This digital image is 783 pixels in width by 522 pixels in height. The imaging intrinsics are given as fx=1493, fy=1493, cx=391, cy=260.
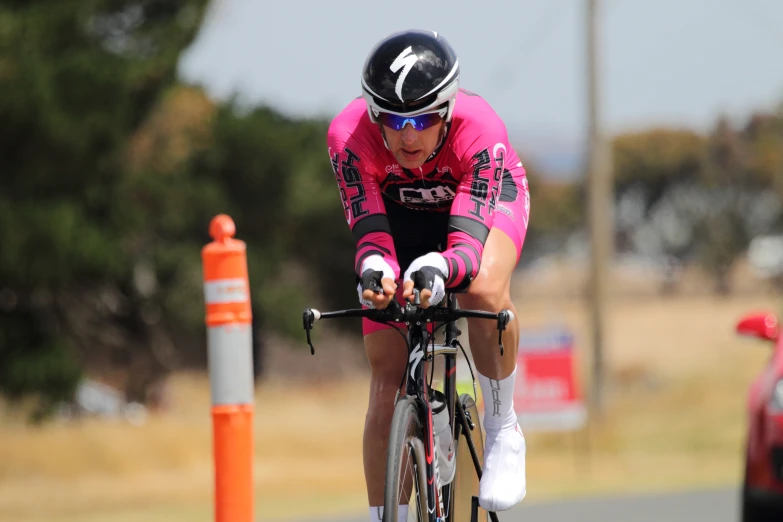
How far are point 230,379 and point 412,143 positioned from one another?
1.01 meters

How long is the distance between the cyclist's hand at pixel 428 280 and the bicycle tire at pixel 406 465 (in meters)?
0.35

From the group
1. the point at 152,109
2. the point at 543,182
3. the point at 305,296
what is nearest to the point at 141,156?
the point at 152,109

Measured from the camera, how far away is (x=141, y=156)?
33.8 m

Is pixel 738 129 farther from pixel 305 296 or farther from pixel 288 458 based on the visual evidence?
pixel 288 458

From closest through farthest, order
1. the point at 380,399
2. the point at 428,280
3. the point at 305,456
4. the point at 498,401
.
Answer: the point at 428,280 < the point at 380,399 < the point at 498,401 < the point at 305,456

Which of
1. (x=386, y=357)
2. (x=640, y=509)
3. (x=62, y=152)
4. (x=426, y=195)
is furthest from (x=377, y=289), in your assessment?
(x=62, y=152)

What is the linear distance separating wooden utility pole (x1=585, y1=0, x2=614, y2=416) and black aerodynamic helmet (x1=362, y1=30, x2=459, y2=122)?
52.4ft

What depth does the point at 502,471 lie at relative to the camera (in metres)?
5.56

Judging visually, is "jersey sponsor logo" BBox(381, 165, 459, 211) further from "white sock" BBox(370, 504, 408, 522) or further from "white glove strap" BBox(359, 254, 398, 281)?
"white sock" BBox(370, 504, 408, 522)

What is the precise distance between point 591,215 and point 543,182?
6285 cm

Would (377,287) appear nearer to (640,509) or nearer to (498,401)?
(498,401)

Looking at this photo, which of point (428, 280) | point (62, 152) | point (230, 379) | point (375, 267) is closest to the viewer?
point (428, 280)

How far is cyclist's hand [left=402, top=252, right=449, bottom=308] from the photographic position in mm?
4805

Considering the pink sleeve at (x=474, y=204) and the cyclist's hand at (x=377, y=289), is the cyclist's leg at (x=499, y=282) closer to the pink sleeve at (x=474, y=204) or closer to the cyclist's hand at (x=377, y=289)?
the pink sleeve at (x=474, y=204)
